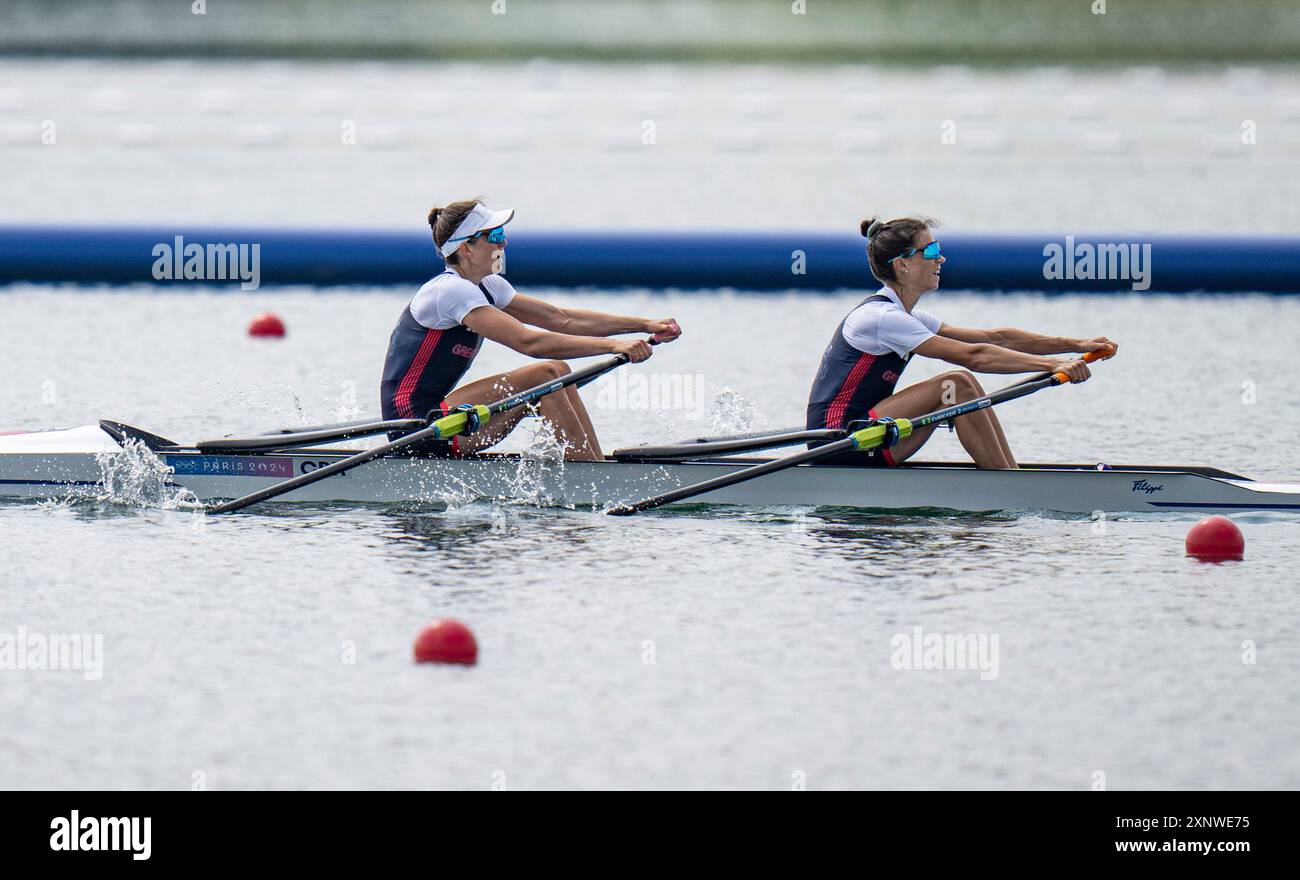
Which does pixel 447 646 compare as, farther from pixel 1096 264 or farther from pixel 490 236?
pixel 1096 264

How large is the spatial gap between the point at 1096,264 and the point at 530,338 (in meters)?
8.23

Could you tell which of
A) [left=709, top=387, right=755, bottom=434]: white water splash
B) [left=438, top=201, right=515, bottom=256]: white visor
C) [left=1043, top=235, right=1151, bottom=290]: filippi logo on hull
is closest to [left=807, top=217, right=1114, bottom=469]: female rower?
[left=709, top=387, right=755, bottom=434]: white water splash

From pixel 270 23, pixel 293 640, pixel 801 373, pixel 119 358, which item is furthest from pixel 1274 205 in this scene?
pixel 270 23

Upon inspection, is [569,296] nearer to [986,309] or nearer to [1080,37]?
[986,309]

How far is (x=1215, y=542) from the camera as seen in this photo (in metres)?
7.65

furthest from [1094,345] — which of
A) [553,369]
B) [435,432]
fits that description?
[435,432]

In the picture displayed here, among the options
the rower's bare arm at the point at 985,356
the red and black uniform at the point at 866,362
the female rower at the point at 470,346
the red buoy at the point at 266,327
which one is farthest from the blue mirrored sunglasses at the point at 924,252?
the red buoy at the point at 266,327

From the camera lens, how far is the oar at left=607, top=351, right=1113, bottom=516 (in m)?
8.12

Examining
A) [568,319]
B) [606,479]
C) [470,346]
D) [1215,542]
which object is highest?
[568,319]

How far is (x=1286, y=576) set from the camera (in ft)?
24.4

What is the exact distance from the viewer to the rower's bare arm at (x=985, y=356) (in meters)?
8.15

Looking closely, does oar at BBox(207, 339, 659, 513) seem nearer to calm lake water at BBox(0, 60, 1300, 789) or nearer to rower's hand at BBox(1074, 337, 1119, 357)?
calm lake water at BBox(0, 60, 1300, 789)

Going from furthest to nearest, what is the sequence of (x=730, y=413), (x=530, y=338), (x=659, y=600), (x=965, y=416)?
(x=730, y=413), (x=530, y=338), (x=965, y=416), (x=659, y=600)

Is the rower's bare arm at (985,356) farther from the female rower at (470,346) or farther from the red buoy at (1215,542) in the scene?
the female rower at (470,346)
